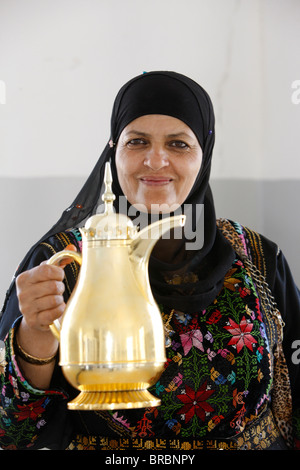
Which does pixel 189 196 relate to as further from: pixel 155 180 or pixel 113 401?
pixel 113 401

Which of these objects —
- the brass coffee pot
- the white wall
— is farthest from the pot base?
the white wall

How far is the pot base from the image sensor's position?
0.76 metres

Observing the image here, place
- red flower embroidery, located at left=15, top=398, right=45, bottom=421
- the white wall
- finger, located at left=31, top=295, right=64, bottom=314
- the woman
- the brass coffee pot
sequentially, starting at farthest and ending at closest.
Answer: the white wall
the woman
red flower embroidery, located at left=15, top=398, right=45, bottom=421
finger, located at left=31, top=295, right=64, bottom=314
the brass coffee pot

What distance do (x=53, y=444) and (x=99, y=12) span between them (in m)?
1.19

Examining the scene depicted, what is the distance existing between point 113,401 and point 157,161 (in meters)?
0.51

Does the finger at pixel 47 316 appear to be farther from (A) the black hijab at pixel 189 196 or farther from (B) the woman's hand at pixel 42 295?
(A) the black hijab at pixel 189 196

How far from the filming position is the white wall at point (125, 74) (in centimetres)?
172

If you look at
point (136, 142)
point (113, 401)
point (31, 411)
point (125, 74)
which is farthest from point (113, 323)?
point (125, 74)

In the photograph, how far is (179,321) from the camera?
48.1 inches

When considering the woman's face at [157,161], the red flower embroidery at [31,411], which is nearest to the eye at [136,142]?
the woman's face at [157,161]

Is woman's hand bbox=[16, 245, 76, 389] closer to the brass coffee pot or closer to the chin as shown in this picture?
the brass coffee pot

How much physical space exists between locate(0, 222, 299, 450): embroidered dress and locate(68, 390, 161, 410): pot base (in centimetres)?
32

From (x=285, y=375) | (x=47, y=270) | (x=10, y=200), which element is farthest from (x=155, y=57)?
Result: (x=47, y=270)
